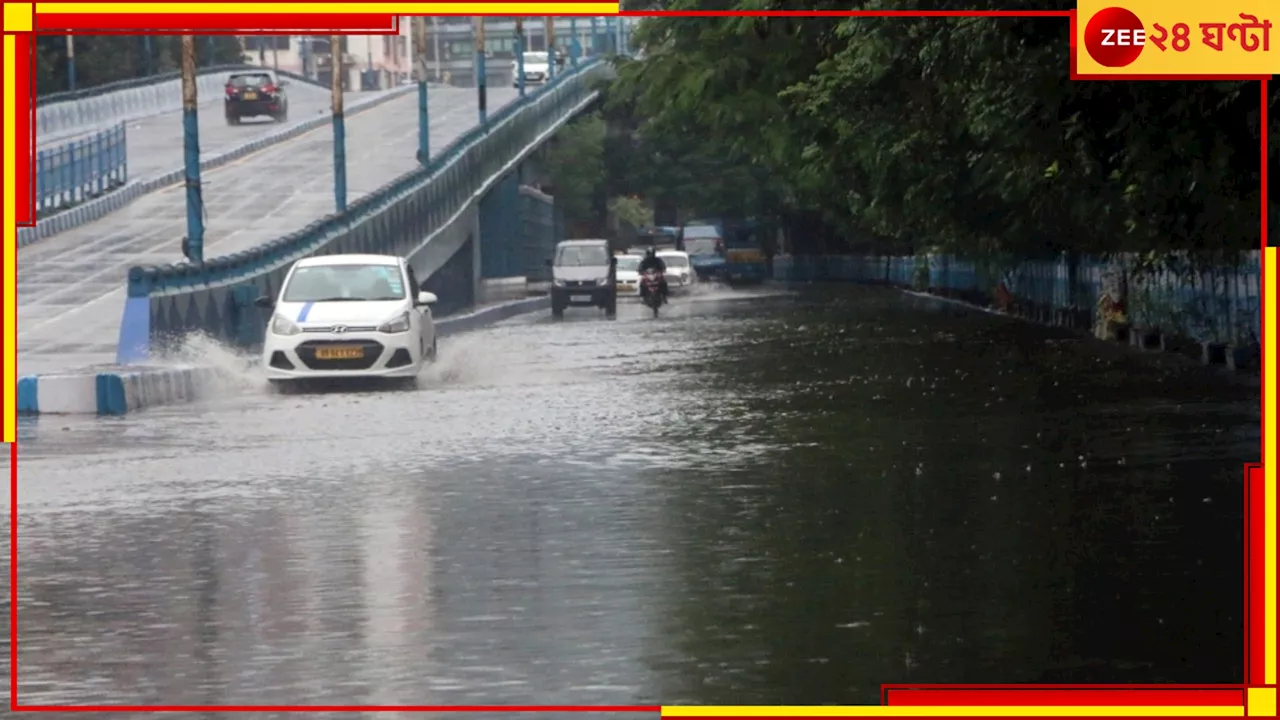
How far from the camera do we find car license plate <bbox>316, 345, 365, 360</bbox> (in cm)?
2844

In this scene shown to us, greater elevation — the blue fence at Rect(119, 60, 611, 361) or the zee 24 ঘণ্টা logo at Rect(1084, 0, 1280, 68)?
the zee 24 ঘণ্টা logo at Rect(1084, 0, 1280, 68)

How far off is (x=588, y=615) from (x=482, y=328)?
39411mm

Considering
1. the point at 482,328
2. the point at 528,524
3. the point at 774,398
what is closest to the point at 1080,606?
the point at 528,524

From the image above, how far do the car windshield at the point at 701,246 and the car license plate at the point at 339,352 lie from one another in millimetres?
70403

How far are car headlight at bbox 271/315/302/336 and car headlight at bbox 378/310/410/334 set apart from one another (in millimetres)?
904

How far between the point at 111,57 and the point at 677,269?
1645 inches

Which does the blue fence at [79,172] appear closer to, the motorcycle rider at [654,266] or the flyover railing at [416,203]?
the flyover railing at [416,203]

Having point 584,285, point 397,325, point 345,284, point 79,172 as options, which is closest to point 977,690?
point 397,325

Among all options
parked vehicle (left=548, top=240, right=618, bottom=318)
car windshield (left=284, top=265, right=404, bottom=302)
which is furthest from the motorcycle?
car windshield (left=284, top=265, right=404, bottom=302)

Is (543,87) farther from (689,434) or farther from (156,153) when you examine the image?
(689,434)

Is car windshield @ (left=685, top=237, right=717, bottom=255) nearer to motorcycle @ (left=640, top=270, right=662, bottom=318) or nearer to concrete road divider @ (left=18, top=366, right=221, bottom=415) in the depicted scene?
motorcycle @ (left=640, top=270, right=662, bottom=318)

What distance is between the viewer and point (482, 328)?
49.9 meters

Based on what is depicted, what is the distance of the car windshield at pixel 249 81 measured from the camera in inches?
3676

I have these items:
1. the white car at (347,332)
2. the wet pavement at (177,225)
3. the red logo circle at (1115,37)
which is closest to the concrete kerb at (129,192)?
the wet pavement at (177,225)
